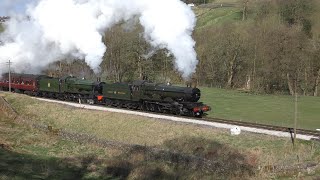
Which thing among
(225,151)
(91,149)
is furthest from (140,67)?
(225,151)

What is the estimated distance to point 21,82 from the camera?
5288 cm

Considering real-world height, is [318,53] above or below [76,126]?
above

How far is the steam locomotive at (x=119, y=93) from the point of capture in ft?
113

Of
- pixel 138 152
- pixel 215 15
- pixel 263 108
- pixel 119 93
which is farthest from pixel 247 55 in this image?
pixel 215 15

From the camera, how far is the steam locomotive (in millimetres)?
34312

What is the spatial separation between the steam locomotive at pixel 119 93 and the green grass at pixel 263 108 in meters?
3.93

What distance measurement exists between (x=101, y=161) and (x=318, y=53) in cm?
4042

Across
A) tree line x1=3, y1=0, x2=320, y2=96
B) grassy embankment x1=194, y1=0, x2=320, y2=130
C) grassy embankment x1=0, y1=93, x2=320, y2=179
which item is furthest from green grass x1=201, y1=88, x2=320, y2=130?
grassy embankment x1=0, y1=93, x2=320, y2=179

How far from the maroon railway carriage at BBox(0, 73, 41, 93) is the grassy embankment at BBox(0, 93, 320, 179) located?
582 inches

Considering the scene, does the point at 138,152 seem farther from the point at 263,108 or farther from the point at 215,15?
the point at 215,15

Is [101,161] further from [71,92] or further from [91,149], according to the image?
[71,92]

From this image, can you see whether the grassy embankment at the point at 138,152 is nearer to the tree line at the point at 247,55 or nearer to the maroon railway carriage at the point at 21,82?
the maroon railway carriage at the point at 21,82

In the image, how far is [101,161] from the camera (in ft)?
84.4

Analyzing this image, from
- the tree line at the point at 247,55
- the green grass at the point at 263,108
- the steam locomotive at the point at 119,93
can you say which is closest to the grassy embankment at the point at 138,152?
the steam locomotive at the point at 119,93
